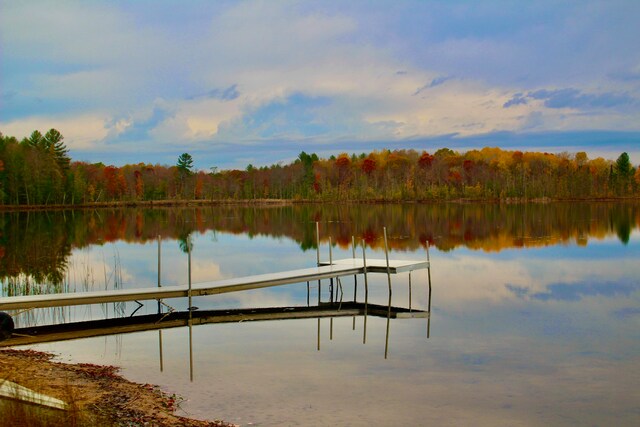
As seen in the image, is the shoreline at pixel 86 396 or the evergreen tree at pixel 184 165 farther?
the evergreen tree at pixel 184 165

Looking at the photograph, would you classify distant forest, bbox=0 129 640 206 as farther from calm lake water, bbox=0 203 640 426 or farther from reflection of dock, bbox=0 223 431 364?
reflection of dock, bbox=0 223 431 364

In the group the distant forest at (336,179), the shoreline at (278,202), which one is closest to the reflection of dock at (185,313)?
the distant forest at (336,179)

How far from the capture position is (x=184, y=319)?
50.3 feet

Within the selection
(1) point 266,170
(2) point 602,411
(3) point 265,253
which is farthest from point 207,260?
(1) point 266,170

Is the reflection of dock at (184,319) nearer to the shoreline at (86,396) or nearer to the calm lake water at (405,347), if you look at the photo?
the calm lake water at (405,347)

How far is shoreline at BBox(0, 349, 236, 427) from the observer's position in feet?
25.1

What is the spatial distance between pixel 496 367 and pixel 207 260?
776 inches

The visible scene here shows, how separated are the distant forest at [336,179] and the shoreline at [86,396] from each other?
6929 cm

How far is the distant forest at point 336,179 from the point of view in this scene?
81.1m

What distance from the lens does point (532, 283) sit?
21891mm

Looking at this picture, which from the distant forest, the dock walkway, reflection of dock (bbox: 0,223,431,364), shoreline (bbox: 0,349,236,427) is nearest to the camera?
shoreline (bbox: 0,349,236,427)

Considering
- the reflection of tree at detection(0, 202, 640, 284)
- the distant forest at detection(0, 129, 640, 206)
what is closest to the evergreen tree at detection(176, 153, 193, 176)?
the distant forest at detection(0, 129, 640, 206)

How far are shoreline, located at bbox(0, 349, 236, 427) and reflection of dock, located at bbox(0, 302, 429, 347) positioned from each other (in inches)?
66.5

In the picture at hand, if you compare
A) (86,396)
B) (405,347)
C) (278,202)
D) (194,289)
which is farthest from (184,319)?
(278,202)
